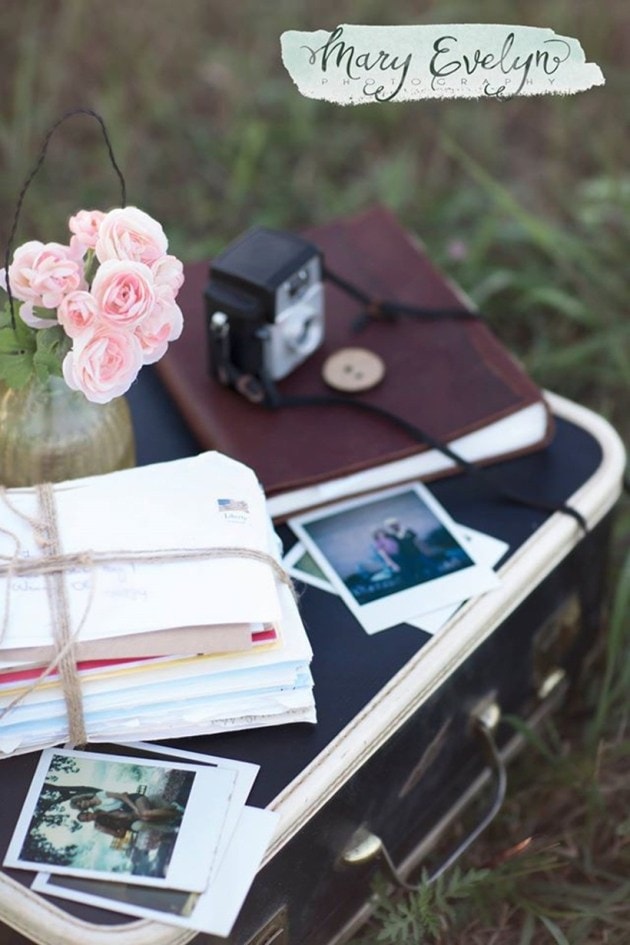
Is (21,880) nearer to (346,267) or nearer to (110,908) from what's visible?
(110,908)

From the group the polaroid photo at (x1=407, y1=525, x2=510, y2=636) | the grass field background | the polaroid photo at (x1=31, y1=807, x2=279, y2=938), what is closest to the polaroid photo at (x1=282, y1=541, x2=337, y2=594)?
the polaroid photo at (x1=407, y1=525, x2=510, y2=636)

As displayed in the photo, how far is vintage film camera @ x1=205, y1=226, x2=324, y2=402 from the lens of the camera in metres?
1.41

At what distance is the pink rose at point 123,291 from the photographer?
110 cm

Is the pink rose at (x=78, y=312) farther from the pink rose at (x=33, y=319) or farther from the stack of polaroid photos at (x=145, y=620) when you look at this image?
the stack of polaroid photos at (x=145, y=620)

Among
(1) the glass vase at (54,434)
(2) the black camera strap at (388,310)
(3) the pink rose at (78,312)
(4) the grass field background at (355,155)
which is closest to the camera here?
(3) the pink rose at (78,312)

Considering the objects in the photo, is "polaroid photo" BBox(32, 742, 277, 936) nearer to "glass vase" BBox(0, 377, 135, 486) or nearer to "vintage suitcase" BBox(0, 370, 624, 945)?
"vintage suitcase" BBox(0, 370, 624, 945)

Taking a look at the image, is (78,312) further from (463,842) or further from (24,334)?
(463,842)

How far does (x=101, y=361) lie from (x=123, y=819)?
45 centimetres

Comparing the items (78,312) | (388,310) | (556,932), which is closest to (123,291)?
(78,312)

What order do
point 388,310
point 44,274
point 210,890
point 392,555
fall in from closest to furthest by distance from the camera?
point 210,890 → point 44,274 → point 392,555 → point 388,310

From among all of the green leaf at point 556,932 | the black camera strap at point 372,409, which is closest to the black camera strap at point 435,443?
the black camera strap at point 372,409

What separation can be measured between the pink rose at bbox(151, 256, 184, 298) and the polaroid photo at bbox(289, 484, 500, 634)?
0.37m

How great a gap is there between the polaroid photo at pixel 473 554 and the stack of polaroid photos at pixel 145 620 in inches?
7.3

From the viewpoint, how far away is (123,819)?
1.10m
